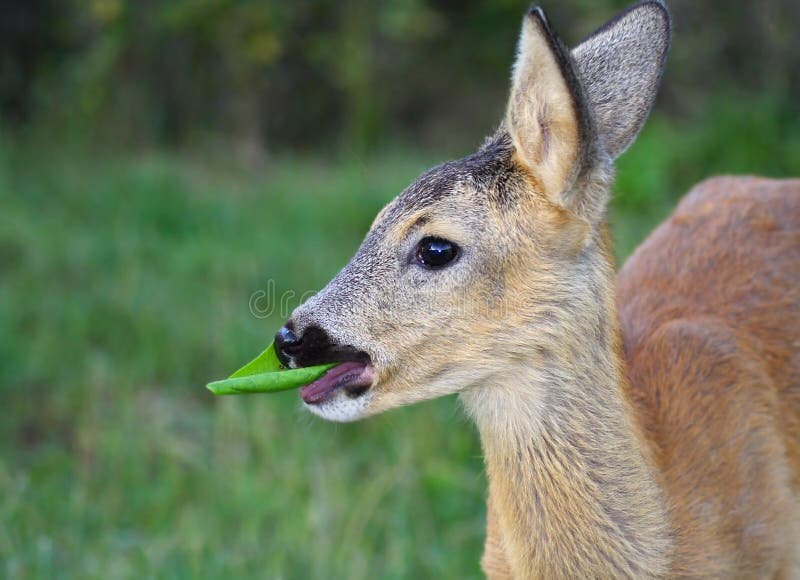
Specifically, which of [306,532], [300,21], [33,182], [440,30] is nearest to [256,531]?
[306,532]

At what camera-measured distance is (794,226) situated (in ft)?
11.4

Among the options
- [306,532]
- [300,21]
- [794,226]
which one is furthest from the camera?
[300,21]

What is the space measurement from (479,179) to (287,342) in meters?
0.64

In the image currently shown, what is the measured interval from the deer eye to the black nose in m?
0.37

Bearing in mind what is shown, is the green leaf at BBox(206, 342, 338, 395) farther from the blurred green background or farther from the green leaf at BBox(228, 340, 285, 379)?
the blurred green background

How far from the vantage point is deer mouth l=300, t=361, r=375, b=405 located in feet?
9.04

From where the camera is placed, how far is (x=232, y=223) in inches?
313

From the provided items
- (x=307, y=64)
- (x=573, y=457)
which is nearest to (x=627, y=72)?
(x=573, y=457)

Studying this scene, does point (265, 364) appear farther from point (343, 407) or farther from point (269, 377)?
point (343, 407)

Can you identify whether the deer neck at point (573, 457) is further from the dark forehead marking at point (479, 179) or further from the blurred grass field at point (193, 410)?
the blurred grass field at point (193, 410)

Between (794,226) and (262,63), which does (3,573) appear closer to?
(794,226)

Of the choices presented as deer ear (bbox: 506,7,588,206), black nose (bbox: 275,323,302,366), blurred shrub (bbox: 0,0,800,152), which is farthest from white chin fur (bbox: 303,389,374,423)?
blurred shrub (bbox: 0,0,800,152)

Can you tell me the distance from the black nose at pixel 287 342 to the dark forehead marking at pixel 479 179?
Result: 0.43m

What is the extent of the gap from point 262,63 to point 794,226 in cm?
955
